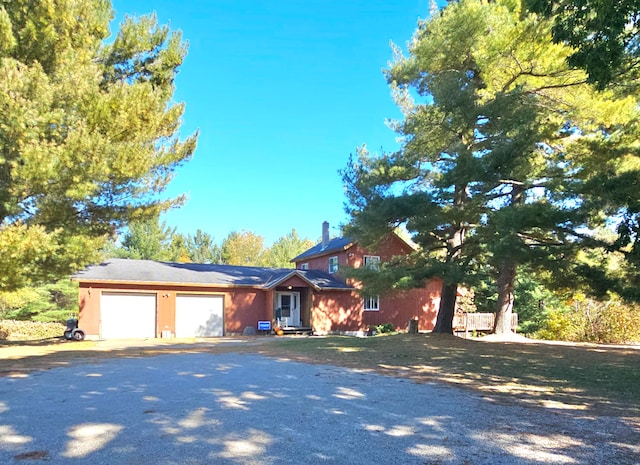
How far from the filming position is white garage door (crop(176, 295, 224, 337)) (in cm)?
2189

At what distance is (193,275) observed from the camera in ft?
75.7

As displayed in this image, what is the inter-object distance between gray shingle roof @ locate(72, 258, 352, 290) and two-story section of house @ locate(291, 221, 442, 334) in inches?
35.5

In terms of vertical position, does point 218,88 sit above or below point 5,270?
above

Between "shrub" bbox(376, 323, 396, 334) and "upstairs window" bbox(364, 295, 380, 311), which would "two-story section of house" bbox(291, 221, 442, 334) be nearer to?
"upstairs window" bbox(364, 295, 380, 311)

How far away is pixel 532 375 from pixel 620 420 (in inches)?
135

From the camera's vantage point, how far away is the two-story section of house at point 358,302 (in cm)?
2417

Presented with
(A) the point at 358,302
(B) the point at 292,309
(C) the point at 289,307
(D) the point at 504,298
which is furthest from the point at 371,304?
(D) the point at 504,298

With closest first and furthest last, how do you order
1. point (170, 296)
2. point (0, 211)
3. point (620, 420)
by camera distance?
1. point (620, 420)
2. point (0, 211)
3. point (170, 296)

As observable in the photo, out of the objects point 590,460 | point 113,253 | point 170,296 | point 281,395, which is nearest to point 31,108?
point 281,395

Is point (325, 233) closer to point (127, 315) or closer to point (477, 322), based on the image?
point (477, 322)

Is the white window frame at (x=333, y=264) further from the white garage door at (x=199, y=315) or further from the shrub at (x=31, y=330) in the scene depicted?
the shrub at (x=31, y=330)

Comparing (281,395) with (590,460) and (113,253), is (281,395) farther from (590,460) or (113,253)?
(113,253)

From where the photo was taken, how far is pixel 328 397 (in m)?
6.53

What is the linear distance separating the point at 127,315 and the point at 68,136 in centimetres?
1076
